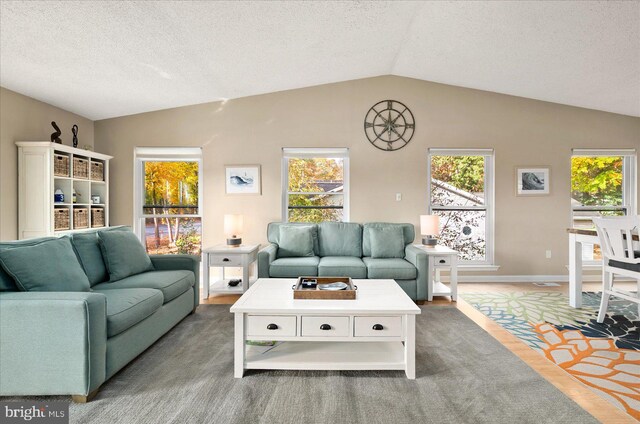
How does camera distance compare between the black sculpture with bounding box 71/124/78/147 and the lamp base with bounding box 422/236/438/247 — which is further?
the lamp base with bounding box 422/236/438/247

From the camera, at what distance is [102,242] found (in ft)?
9.24

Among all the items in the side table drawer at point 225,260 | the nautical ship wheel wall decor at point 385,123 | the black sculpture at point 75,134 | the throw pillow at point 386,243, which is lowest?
the side table drawer at point 225,260

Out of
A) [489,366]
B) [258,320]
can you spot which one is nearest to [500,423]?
[489,366]

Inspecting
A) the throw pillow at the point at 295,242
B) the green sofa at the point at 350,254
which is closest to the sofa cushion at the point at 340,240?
the green sofa at the point at 350,254

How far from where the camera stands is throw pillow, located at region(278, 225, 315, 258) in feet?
13.2

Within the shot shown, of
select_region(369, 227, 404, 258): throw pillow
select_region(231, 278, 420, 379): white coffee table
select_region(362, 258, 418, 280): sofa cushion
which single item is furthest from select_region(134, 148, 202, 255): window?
select_region(231, 278, 420, 379): white coffee table

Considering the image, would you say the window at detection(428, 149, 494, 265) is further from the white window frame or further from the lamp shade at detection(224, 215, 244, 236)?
the white window frame

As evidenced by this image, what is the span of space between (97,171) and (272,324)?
371 centimetres

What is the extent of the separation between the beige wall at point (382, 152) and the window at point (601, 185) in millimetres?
180

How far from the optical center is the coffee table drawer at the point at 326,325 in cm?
210

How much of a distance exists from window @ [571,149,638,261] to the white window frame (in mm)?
5504

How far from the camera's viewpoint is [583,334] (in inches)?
109

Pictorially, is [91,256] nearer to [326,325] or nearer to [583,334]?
[326,325]

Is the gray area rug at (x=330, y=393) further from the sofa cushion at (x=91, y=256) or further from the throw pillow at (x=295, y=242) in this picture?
the throw pillow at (x=295, y=242)
